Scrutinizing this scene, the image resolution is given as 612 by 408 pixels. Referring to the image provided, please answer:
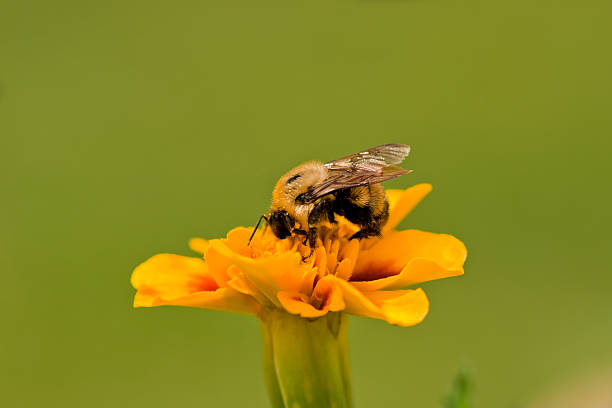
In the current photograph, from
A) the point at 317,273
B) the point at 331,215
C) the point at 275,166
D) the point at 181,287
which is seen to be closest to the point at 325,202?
the point at 331,215

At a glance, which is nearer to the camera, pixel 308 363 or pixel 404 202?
pixel 308 363

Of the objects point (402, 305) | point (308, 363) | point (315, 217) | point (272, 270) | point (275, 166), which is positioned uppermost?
point (275, 166)

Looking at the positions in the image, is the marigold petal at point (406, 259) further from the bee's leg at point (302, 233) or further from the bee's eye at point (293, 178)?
the bee's eye at point (293, 178)

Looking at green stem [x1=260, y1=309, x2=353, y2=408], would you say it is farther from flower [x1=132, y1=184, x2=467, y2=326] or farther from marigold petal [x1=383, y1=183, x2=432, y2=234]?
marigold petal [x1=383, y1=183, x2=432, y2=234]

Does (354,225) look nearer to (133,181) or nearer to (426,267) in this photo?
(426,267)

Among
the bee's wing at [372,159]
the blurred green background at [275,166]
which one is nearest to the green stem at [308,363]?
the bee's wing at [372,159]

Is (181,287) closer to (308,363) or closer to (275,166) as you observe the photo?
(308,363)

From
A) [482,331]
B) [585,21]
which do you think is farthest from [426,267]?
[585,21]
